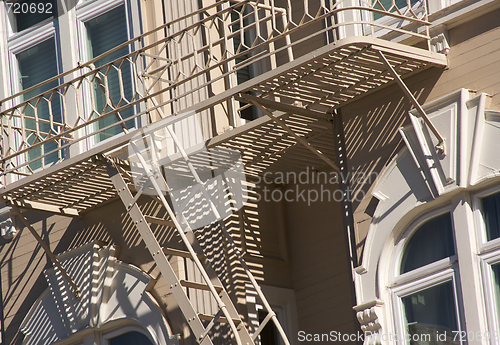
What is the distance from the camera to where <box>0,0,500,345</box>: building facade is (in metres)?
8.20

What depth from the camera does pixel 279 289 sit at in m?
10.4

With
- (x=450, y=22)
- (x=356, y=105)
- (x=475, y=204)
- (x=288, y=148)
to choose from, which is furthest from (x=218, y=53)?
(x=475, y=204)

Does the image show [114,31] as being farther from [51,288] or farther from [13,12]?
[51,288]

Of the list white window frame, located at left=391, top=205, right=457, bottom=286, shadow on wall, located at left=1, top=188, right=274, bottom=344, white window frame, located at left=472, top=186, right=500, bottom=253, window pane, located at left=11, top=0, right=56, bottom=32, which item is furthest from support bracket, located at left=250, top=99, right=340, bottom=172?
window pane, located at left=11, top=0, right=56, bottom=32

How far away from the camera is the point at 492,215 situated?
797 cm

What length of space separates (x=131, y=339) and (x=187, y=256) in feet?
5.30

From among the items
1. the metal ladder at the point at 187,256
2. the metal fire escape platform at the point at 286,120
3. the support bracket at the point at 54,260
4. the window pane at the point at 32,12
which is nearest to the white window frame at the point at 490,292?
the metal fire escape platform at the point at 286,120

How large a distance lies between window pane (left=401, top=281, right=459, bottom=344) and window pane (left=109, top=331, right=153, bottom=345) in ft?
12.0

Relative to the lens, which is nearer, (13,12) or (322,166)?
(322,166)

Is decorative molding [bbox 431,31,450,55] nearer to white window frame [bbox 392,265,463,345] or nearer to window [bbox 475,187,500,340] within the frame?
window [bbox 475,187,500,340]

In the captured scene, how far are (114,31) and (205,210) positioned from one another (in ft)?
11.1

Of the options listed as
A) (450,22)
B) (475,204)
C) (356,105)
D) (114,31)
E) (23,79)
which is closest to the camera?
(475,204)

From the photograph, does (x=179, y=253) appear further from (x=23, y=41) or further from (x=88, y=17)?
(x=23, y=41)

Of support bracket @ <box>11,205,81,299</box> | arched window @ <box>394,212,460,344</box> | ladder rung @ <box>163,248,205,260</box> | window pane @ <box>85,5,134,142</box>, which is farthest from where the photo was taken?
window pane @ <box>85,5,134,142</box>
